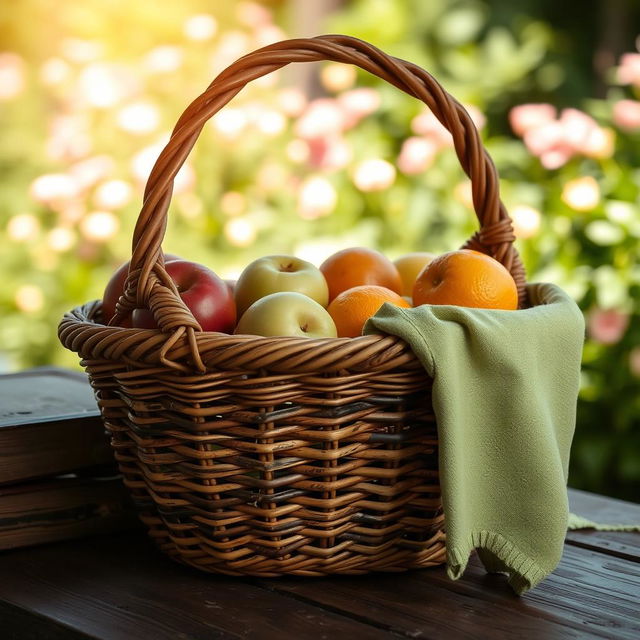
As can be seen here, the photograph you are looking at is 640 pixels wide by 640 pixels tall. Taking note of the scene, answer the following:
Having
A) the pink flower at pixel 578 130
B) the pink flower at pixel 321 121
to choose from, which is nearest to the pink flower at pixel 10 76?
the pink flower at pixel 321 121

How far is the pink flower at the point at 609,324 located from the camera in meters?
2.16

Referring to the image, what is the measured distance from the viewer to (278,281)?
1.18 meters

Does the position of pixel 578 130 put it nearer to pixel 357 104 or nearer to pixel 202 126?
pixel 357 104

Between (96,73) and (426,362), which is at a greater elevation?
(96,73)

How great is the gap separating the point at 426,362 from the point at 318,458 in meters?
0.15

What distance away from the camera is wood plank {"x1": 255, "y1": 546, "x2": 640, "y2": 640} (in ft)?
3.05

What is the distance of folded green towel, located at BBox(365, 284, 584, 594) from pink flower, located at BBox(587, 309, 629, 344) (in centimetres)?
121

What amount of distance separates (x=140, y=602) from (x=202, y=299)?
0.36m

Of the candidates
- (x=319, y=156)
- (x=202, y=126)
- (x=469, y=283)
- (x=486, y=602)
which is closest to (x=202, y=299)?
(x=202, y=126)

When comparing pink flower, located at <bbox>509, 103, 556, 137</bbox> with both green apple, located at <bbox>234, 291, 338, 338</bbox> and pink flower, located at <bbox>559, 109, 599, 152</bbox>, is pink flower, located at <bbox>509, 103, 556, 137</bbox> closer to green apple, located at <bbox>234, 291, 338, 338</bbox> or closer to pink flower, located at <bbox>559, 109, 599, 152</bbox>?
pink flower, located at <bbox>559, 109, 599, 152</bbox>

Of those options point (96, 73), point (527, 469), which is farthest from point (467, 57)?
point (527, 469)

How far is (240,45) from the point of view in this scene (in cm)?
295

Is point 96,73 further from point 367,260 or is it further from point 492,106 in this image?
point 367,260

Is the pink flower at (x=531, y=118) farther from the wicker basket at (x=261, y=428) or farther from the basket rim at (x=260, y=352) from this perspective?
the basket rim at (x=260, y=352)
